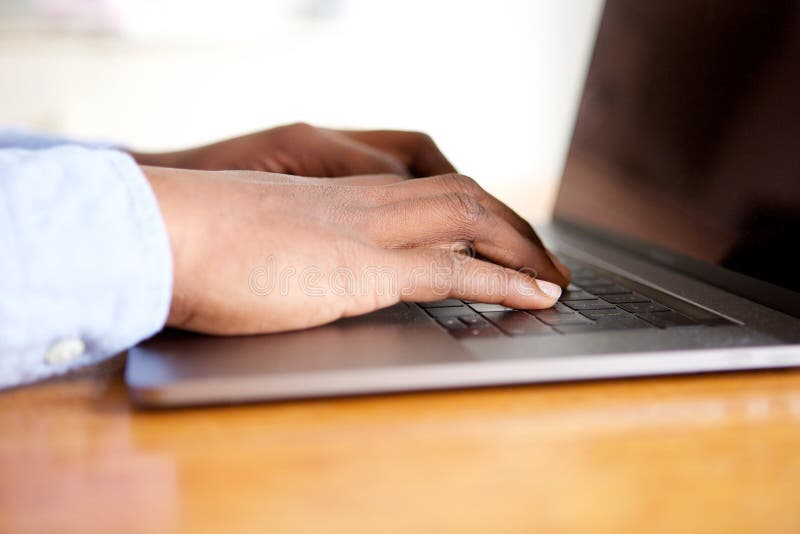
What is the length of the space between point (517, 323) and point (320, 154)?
323 millimetres

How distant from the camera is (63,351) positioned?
1.35 feet

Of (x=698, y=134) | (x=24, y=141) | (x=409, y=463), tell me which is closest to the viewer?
(x=409, y=463)

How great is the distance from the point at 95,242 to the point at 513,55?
114 inches

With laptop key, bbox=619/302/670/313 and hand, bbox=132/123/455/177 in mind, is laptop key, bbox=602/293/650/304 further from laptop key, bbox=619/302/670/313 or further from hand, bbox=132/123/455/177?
hand, bbox=132/123/455/177

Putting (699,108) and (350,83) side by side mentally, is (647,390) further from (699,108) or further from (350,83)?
(350,83)

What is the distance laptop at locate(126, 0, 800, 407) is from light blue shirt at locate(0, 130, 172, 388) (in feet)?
0.10

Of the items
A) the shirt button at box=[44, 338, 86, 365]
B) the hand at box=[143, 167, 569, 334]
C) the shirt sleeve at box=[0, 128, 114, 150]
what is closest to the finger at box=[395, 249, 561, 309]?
the hand at box=[143, 167, 569, 334]

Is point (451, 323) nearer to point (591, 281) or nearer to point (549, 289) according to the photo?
point (549, 289)

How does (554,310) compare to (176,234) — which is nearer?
(176,234)

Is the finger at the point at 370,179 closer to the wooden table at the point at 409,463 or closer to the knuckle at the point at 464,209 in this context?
the knuckle at the point at 464,209

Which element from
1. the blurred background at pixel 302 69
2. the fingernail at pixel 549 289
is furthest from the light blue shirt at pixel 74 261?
the blurred background at pixel 302 69

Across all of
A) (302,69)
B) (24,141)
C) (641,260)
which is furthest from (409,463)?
(302,69)

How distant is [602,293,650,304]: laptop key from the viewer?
1.92ft

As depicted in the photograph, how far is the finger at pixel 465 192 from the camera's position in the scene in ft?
1.88
